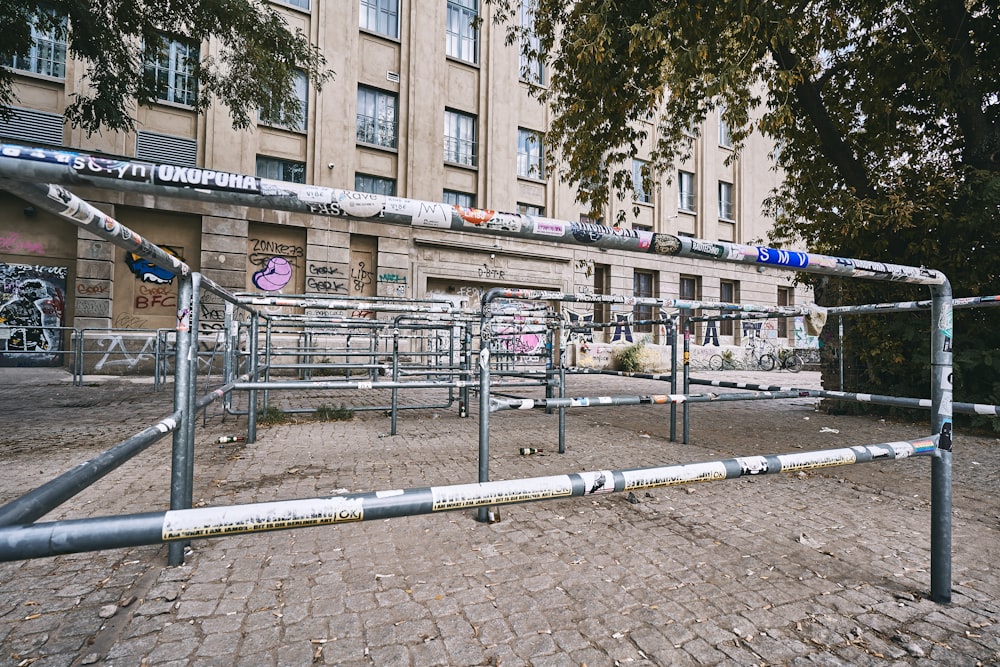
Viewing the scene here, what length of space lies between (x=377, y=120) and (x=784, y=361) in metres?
16.6

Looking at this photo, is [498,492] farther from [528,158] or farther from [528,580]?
[528,158]

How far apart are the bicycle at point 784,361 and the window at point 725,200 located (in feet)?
19.2

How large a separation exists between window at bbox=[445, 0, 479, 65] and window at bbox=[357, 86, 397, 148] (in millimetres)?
2644

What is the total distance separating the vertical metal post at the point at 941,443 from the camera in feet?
6.06

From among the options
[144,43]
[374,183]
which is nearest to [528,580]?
[144,43]

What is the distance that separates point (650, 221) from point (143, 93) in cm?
1554

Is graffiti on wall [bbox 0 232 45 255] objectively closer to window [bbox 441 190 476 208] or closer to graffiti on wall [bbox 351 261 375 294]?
graffiti on wall [bbox 351 261 375 294]

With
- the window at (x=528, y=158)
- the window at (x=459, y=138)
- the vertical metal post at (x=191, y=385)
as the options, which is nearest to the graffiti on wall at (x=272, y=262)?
the window at (x=459, y=138)

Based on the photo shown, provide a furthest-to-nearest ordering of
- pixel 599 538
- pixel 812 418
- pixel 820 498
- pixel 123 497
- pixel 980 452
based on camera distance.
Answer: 1. pixel 812 418
2. pixel 980 452
3. pixel 820 498
4. pixel 123 497
5. pixel 599 538

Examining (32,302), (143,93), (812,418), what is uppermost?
(143,93)

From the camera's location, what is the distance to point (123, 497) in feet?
9.61

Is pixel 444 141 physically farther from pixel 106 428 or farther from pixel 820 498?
pixel 820 498

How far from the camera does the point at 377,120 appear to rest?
1387cm

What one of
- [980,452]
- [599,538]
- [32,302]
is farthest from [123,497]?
[32,302]
